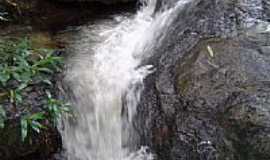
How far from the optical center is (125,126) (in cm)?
420

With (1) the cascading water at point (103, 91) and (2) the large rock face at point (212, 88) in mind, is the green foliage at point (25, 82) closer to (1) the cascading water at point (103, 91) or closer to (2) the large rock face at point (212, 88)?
(1) the cascading water at point (103, 91)

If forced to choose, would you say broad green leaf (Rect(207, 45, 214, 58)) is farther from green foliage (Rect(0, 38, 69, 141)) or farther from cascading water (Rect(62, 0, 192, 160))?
green foliage (Rect(0, 38, 69, 141))

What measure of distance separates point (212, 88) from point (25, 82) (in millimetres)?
1523

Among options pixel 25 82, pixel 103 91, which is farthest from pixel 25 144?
pixel 103 91

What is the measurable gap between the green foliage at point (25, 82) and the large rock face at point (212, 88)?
2.76 feet

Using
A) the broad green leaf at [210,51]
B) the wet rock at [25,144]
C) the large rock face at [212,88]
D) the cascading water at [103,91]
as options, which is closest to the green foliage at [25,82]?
the wet rock at [25,144]

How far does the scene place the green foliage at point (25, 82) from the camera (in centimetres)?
344

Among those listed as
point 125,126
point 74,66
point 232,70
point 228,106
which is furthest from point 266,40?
point 74,66

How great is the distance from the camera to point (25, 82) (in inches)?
138

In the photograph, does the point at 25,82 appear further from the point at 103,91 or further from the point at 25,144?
the point at 103,91

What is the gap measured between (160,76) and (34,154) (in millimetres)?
1383

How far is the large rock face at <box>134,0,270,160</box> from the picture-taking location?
10.1ft

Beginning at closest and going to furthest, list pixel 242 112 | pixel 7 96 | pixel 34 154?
pixel 242 112 → pixel 7 96 → pixel 34 154

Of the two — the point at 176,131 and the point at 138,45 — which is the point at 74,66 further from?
the point at 176,131
